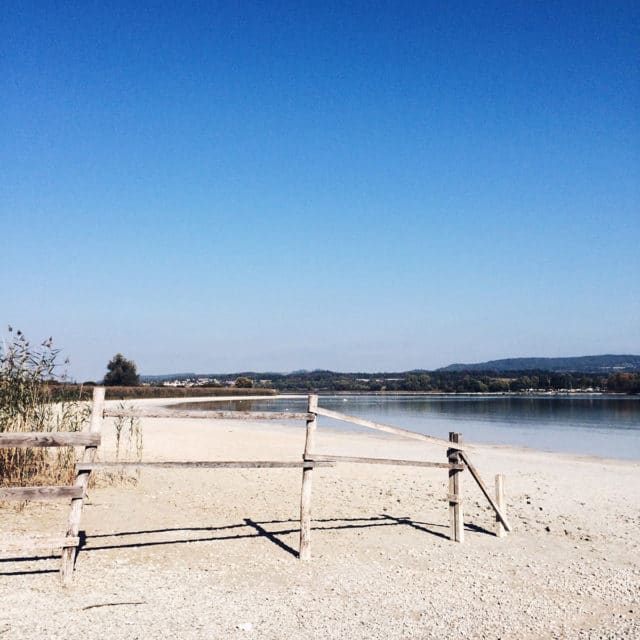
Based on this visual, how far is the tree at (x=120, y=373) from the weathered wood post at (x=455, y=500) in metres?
76.9

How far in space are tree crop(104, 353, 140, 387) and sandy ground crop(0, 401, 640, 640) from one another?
7168cm

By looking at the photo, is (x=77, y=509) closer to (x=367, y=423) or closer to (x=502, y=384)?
(x=367, y=423)

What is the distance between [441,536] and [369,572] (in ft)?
7.07

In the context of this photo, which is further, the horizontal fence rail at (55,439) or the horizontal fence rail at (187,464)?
the horizontal fence rail at (187,464)

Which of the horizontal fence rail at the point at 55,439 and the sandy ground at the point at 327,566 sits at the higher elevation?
the horizontal fence rail at the point at 55,439

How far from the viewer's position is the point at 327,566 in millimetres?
7254

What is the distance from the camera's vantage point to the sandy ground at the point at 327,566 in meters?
5.50

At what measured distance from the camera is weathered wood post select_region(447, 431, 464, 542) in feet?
28.0

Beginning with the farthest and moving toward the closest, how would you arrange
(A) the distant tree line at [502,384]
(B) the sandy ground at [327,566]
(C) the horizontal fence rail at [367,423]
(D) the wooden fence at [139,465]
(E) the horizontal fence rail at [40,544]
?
(A) the distant tree line at [502,384], (C) the horizontal fence rail at [367,423], (D) the wooden fence at [139,465], (E) the horizontal fence rail at [40,544], (B) the sandy ground at [327,566]

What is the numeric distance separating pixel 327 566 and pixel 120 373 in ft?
259

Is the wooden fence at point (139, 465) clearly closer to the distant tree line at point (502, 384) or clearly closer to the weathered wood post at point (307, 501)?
the weathered wood post at point (307, 501)

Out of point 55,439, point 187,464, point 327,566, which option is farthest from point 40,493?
point 327,566

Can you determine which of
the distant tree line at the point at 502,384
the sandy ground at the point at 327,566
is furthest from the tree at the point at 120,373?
the sandy ground at the point at 327,566

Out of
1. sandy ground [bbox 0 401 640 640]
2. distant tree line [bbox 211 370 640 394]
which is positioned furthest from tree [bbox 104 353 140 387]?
sandy ground [bbox 0 401 640 640]
